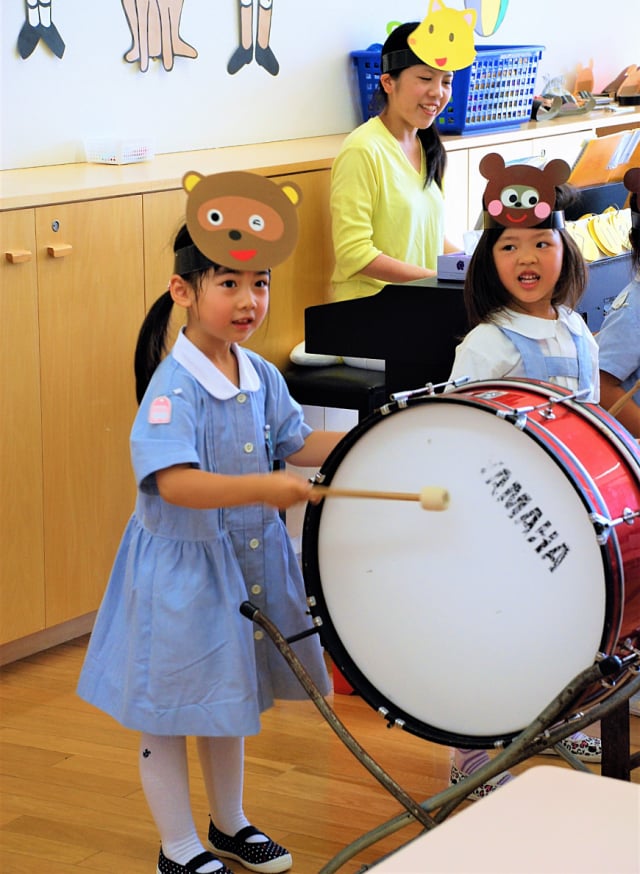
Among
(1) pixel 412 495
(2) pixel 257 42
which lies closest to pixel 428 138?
(2) pixel 257 42

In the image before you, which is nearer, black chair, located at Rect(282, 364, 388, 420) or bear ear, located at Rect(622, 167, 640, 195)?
bear ear, located at Rect(622, 167, 640, 195)

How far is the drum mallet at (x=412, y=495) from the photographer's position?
1519 mm

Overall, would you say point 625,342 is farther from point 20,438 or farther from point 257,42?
point 257,42

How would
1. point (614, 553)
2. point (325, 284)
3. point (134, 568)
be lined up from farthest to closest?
point (325, 284) → point (134, 568) → point (614, 553)

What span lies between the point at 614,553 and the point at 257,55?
8.14 feet

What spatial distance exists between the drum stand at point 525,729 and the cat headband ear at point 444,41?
159 centimetres

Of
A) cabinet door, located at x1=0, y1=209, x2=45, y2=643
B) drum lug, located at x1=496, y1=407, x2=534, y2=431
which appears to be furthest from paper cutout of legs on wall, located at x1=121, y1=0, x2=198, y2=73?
drum lug, located at x1=496, y1=407, x2=534, y2=431

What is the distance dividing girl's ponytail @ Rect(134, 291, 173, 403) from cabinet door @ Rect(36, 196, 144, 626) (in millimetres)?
719

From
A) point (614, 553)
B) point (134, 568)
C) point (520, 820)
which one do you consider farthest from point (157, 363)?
point (520, 820)

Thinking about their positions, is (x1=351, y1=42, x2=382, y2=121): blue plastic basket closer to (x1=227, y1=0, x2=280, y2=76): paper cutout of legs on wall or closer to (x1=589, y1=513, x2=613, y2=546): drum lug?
(x1=227, y1=0, x2=280, y2=76): paper cutout of legs on wall

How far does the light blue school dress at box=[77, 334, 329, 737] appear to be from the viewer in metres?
1.79

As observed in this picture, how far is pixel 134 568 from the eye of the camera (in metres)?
1.84

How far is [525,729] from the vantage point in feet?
4.99

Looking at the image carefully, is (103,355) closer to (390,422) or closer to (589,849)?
(390,422)
